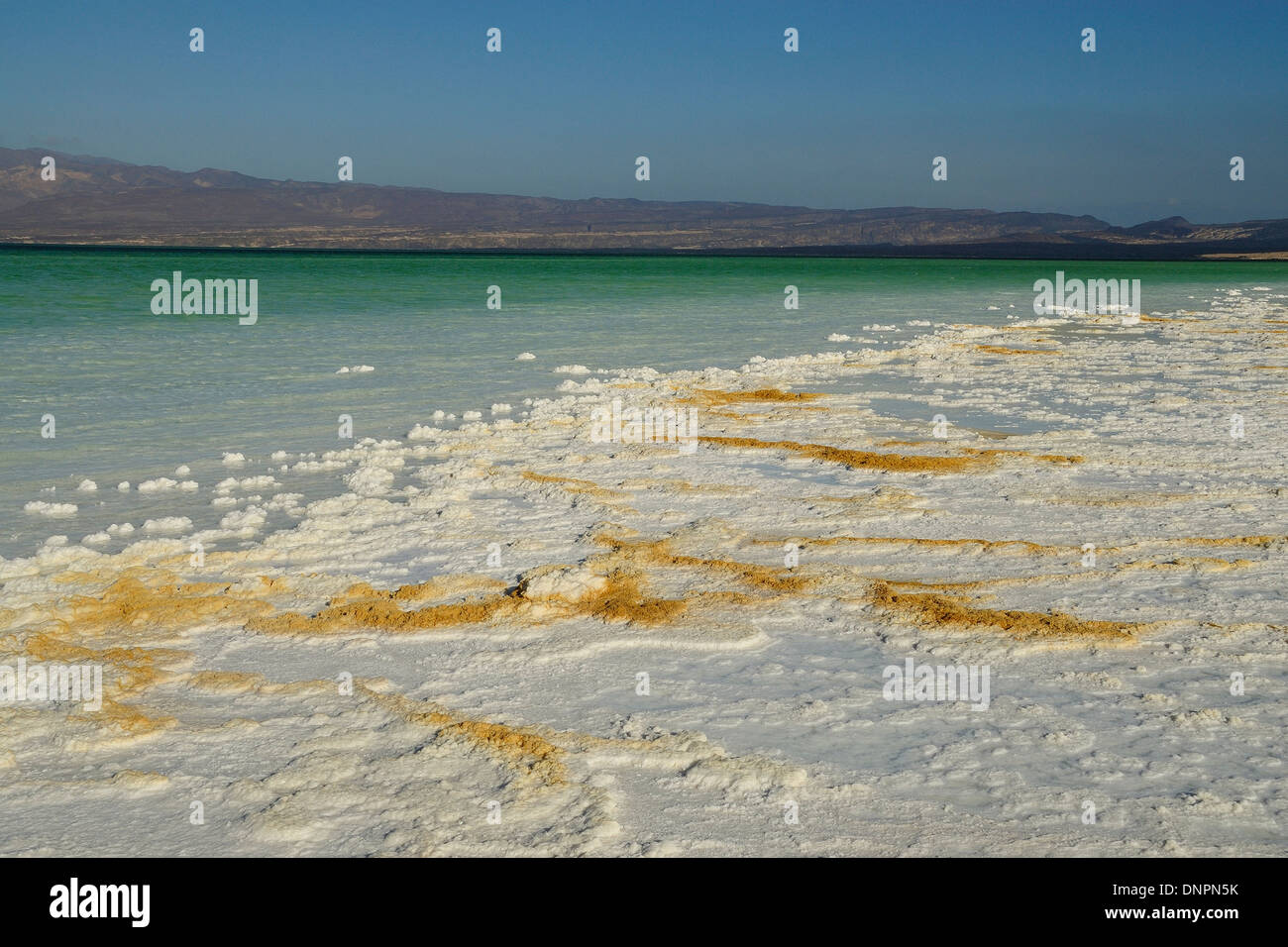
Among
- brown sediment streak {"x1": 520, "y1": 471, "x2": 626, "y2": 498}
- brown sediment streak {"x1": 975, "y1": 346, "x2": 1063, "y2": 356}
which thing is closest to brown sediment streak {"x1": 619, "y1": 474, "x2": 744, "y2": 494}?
brown sediment streak {"x1": 520, "y1": 471, "x2": 626, "y2": 498}

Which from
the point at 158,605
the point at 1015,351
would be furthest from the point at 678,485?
the point at 1015,351

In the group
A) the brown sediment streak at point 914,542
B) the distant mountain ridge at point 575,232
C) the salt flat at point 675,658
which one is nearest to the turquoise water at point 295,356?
the salt flat at point 675,658

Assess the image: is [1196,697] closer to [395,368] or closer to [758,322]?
[395,368]

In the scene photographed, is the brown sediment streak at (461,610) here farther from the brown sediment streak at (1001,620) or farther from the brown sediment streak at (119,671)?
the brown sediment streak at (1001,620)

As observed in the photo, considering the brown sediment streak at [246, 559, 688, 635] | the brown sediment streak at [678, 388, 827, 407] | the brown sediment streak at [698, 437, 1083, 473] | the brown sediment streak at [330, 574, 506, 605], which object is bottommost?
the brown sediment streak at [246, 559, 688, 635]

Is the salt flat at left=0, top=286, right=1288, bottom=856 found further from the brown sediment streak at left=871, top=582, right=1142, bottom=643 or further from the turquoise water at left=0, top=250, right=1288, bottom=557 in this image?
the turquoise water at left=0, top=250, right=1288, bottom=557

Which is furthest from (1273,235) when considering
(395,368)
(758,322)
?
(395,368)
